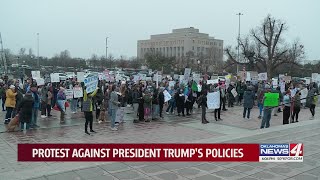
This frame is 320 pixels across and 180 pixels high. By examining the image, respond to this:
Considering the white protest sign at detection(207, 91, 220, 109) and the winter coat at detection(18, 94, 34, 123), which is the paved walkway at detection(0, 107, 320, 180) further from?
the white protest sign at detection(207, 91, 220, 109)

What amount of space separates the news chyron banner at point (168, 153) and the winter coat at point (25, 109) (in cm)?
A: 392

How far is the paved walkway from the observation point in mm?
6578

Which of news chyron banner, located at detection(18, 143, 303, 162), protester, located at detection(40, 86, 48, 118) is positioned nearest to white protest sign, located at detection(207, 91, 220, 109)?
news chyron banner, located at detection(18, 143, 303, 162)

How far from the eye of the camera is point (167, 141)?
11117mm

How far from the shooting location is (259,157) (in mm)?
7457

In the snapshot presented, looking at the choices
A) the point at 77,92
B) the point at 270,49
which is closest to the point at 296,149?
the point at 77,92

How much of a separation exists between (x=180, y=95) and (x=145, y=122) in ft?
9.58

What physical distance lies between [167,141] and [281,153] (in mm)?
4403

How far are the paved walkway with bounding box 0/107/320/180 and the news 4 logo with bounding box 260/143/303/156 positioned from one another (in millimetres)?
301

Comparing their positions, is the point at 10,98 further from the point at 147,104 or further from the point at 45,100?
the point at 147,104

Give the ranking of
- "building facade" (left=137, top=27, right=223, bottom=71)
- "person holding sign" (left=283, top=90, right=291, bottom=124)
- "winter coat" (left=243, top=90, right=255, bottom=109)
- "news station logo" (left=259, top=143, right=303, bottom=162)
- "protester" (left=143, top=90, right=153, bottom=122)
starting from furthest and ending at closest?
"building facade" (left=137, top=27, right=223, bottom=71) → "winter coat" (left=243, top=90, right=255, bottom=109) → "protester" (left=143, top=90, right=153, bottom=122) → "person holding sign" (left=283, top=90, right=291, bottom=124) → "news station logo" (left=259, top=143, right=303, bottom=162)

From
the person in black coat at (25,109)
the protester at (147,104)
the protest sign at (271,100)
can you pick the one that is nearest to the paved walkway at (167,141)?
the person in black coat at (25,109)

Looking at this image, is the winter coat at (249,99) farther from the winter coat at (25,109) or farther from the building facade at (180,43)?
the building facade at (180,43)

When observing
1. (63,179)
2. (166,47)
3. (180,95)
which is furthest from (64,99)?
(166,47)
